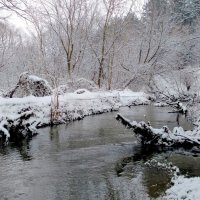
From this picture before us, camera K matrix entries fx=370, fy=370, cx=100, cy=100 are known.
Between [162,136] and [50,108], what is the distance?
28.2 feet

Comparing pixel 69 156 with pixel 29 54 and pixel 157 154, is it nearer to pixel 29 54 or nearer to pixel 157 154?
pixel 157 154

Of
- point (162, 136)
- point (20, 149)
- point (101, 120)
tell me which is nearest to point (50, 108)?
point (101, 120)

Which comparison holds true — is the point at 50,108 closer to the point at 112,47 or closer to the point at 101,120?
the point at 101,120

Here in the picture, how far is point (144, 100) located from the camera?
37062 millimetres

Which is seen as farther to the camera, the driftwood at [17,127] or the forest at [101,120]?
the driftwood at [17,127]

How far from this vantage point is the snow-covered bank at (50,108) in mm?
17281

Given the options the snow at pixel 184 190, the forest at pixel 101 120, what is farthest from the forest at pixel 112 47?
the snow at pixel 184 190

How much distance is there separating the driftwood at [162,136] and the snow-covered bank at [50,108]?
5.44 m

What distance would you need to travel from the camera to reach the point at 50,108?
20.9 meters

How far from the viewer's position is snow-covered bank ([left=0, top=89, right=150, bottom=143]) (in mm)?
17281

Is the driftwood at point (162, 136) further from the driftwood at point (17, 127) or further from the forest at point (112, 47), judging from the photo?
the forest at point (112, 47)

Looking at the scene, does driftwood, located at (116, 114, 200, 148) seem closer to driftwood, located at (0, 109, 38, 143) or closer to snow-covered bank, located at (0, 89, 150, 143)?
driftwood, located at (0, 109, 38, 143)

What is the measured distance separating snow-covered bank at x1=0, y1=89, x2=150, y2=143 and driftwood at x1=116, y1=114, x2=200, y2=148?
17.9 feet

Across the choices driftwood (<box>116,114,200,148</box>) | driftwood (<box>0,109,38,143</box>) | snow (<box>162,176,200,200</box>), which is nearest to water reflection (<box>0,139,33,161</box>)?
driftwood (<box>0,109,38,143</box>)
